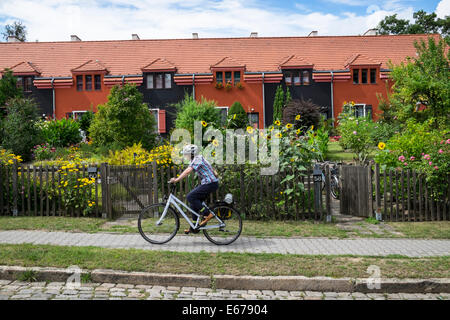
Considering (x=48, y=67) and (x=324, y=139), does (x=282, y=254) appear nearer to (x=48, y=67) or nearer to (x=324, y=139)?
(x=324, y=139)

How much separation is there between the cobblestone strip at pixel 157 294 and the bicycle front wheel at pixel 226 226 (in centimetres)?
207

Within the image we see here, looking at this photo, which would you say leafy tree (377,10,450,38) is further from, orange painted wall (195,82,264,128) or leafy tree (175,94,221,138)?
leafy tree (175,94,221,138)

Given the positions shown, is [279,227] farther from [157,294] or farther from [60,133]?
[60,133]

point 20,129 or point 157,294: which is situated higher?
point 20,129

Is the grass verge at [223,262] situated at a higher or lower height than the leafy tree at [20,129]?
lower

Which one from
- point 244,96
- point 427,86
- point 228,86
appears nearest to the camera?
point 427,86

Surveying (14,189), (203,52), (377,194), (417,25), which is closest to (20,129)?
(14,189)

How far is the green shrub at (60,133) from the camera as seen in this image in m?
22.8

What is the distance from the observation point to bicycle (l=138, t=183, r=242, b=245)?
768cm

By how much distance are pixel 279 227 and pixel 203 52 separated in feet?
96.1

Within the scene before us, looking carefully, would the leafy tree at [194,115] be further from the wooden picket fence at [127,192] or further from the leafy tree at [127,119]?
the wooden picket fence at [127,192]

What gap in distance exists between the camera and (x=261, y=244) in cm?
761

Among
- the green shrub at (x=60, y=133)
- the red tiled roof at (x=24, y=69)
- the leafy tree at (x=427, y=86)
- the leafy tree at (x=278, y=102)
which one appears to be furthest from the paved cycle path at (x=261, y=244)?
the red tiled roof at (x=24, y=69)
